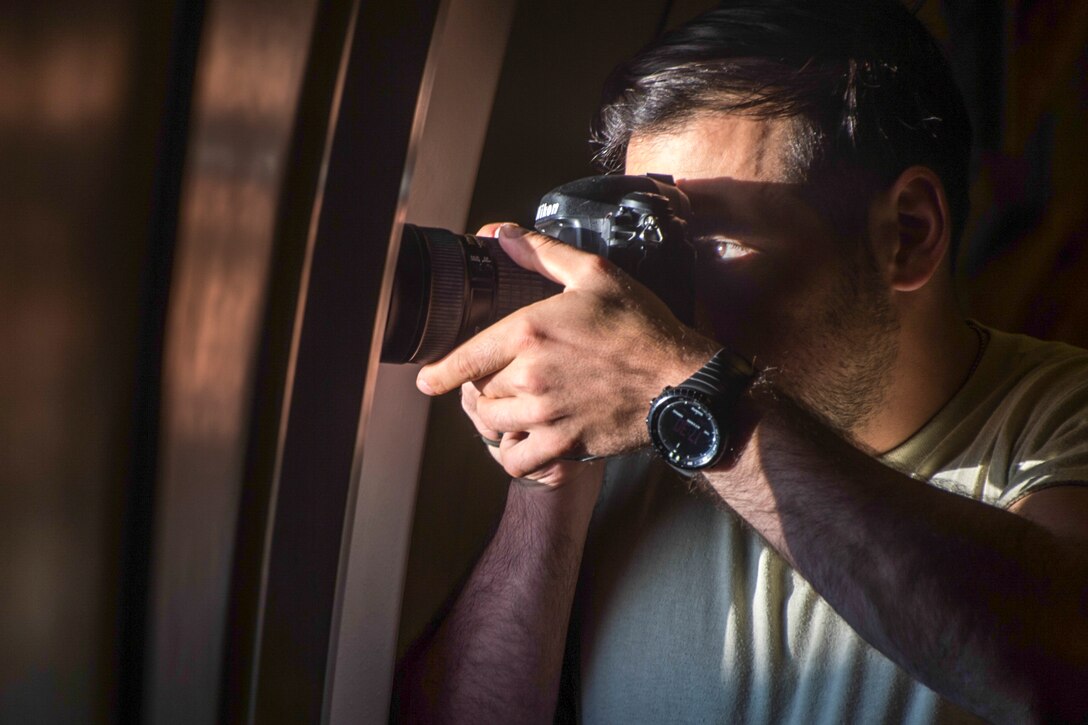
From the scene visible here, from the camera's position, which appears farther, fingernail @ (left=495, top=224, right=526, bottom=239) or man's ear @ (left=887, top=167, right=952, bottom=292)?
man's ear @ (left=887, top=167, right=952, bottom=292)

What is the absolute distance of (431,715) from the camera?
49 cm

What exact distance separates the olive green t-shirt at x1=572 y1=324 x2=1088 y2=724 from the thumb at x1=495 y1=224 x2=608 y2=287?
22 centimetres

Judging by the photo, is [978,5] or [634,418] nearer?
[634,418]

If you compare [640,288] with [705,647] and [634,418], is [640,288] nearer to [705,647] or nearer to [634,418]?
[634,418]

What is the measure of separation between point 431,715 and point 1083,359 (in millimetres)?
463

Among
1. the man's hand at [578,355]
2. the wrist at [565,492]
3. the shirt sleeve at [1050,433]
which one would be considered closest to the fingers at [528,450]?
the man's hand at [578,355]

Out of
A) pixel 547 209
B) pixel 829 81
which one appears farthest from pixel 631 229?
pixel 829 81

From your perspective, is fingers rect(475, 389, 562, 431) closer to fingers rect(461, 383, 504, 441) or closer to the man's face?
fingers rect(461, 383, 504, 441)

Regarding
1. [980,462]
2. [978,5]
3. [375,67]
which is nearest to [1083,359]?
[980,462]

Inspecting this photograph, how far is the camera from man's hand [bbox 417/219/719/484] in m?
0.36

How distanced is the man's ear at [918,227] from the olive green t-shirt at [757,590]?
0.23 ft

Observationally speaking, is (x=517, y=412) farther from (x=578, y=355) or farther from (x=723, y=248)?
(x=723, y=248)

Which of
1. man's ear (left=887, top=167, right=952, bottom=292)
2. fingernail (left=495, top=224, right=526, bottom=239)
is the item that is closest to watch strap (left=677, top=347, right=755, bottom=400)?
fingernail (left=495, top=224, right=526, bottom=239)

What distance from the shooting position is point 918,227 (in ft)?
1.64
